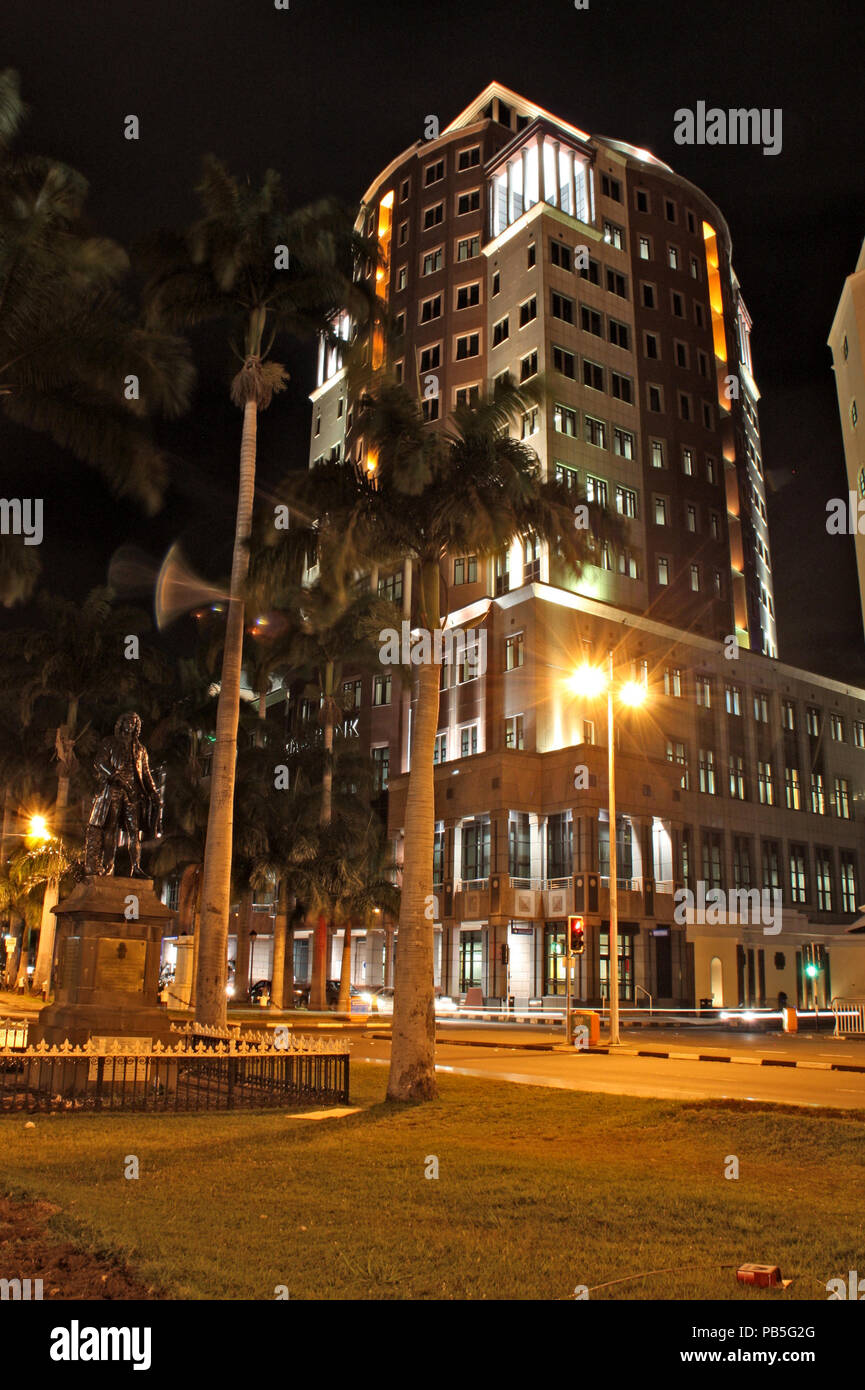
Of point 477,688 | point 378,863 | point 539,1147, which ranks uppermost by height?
point 477,688

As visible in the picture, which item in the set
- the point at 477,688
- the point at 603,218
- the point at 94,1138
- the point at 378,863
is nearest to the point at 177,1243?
the point at 94,1138

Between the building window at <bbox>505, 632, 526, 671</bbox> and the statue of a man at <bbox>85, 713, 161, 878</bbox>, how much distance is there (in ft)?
141

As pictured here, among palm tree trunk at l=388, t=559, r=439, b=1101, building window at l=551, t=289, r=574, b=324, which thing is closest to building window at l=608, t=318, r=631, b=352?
building window at l=551, t=289, r=574, b=324

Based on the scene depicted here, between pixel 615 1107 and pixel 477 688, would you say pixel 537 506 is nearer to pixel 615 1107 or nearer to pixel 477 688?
pixel 615 1107

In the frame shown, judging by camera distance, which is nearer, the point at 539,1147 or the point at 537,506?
the point at 539,1147

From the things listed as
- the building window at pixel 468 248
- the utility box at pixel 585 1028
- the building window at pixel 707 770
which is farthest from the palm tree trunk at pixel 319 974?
the building window at pixel 468 248

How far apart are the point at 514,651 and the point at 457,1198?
53.9 metres

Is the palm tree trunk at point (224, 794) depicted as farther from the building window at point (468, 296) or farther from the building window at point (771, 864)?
the building window at point (468, 296)

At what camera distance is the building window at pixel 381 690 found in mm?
74250

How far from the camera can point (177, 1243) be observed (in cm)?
687

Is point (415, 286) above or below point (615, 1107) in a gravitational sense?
above

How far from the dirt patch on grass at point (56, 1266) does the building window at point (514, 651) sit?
54371 mm

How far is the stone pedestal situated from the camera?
1734cm

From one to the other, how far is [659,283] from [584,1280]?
80.4 metres
